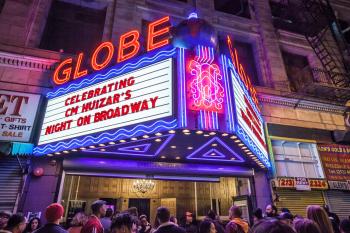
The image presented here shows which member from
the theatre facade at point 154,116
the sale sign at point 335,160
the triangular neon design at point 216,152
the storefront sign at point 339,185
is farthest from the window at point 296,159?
the triangular neon design at point 216,152

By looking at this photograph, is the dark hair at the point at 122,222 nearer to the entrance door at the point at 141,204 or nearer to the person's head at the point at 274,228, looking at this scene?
the person's head at the point at 274,228

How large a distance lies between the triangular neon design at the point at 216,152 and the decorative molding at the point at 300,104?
15.8 feet

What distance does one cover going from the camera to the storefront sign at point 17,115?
10.1 meters

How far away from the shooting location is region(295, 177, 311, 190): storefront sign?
519 inches

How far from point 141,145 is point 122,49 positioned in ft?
12.0

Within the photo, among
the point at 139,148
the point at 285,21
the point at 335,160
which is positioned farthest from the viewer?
the point at 285,21

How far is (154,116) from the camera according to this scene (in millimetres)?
7586

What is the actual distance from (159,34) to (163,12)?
24.9 ft

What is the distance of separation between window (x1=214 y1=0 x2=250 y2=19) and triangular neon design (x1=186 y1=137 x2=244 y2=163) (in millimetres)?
11469

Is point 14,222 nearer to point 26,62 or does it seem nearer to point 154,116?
point 154,116

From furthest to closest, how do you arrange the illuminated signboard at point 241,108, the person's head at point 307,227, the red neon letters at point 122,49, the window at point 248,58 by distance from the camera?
the window at point 248,58, the red neon letters at point 122,49, the illuminated signboard at point 241,108, the person's head at point 307,227

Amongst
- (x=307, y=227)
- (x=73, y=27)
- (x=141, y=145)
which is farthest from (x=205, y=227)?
(x=73, y=27)

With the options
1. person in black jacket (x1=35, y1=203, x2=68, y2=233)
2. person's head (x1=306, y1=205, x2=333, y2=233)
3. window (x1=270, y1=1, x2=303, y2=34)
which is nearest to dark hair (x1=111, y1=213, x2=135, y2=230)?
person in black jacket (x1=35, y1=203, x2=68, y2=233)

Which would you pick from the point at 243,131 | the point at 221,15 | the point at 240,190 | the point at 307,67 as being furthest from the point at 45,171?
the point at 307,67
